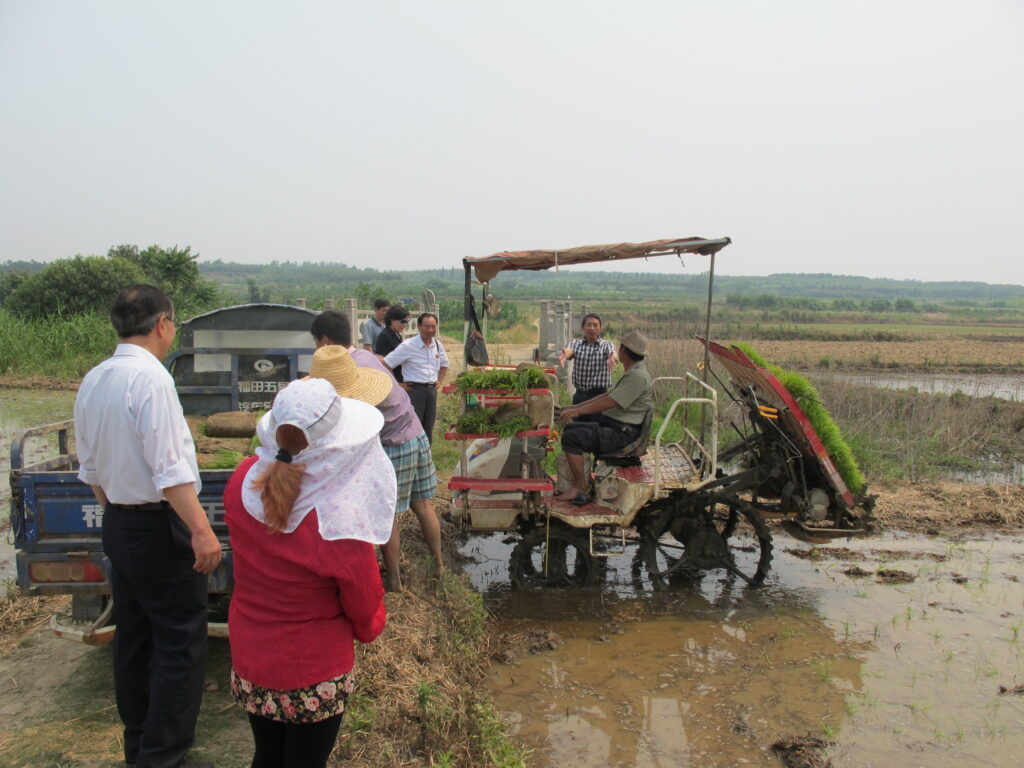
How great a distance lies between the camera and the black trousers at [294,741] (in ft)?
7.63

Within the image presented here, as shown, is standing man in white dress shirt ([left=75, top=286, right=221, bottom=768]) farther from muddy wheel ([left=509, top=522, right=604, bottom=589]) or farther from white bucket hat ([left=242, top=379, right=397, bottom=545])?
muddy wheel ([left=509, top=522, right=604, bottom=589])

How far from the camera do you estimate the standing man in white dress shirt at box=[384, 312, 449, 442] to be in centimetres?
731

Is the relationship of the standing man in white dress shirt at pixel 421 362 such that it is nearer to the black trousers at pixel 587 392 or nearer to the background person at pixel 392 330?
the background person at pixel 392 330

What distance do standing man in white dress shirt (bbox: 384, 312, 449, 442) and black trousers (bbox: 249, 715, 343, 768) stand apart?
4.95 m

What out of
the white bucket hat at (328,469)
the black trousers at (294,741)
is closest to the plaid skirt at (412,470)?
the black trousers at (294,741)

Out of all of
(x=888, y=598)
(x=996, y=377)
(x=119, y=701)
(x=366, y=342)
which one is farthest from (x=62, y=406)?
(x=996, y=377)

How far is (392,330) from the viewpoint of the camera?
8.33 meters

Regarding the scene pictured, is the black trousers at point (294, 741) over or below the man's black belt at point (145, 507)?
below

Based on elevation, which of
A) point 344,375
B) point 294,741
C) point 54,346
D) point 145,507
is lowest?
point 54,346

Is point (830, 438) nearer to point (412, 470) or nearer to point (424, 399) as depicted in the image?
point (412, 470)

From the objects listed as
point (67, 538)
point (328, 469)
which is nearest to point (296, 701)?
point (328, 469)

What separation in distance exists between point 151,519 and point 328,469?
→ 1212 mm

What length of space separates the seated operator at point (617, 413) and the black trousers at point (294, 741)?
4.01 m

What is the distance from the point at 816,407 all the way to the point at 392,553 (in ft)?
12.1
